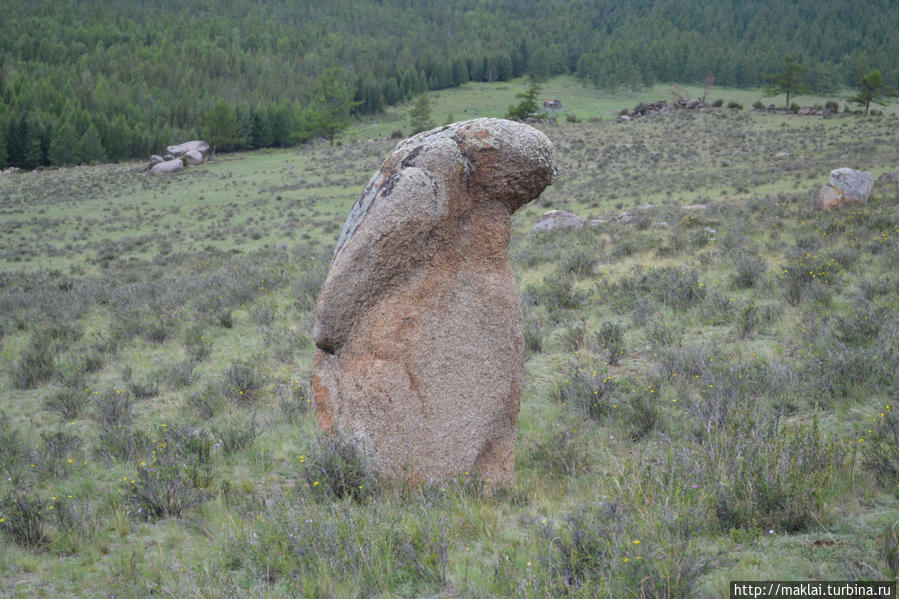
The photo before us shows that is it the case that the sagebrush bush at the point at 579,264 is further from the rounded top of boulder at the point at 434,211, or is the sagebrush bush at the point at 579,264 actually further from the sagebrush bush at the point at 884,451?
the sagebrush bush at the point at 884,451

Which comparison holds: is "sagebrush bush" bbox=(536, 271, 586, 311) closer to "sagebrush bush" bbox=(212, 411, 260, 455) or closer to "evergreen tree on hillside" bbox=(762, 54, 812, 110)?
"sagebrush bush" bbox=(212, 411, 260, 455)

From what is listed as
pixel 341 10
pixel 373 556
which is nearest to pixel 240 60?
pixel 341 10

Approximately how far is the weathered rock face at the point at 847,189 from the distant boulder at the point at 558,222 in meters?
7.03

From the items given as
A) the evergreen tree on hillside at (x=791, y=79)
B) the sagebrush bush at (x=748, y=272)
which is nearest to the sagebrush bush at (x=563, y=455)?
the sagebrush bush at (x=748, y=272)

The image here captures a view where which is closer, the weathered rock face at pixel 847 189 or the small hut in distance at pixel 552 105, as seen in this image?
the weathered rock face at pixel 847 189

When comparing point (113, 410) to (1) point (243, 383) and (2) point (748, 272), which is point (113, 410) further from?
(2) point (748, 272)

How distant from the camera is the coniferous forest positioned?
71688 mm

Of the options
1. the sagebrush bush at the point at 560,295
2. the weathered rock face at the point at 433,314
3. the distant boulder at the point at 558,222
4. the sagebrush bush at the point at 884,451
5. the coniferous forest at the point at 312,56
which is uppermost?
the coniferous forest at the point at 312,56

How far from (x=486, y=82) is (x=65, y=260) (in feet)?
330

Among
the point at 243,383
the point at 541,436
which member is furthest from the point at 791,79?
the point at 243,383

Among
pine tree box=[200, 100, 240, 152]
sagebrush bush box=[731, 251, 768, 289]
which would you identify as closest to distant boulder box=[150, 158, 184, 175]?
pine tree box=[200, 100, 240, 152]

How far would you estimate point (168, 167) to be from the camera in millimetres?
54188

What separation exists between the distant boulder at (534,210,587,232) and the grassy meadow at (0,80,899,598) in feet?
8.42

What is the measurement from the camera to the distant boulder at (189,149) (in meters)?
61.5
